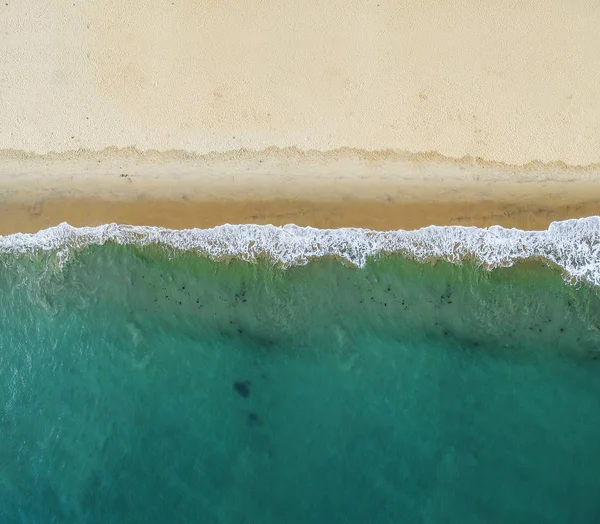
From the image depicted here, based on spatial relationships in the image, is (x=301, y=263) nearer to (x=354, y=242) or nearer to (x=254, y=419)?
(x=354, y=242)

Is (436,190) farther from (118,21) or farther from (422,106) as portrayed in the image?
(118,21)

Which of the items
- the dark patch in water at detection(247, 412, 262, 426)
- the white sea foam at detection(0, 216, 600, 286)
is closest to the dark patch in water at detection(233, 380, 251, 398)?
the dark patch in water at detection(247, 412, 262, 426)

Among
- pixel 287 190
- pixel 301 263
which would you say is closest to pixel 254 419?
pixel 301 263

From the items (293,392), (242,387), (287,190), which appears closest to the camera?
(293,392)

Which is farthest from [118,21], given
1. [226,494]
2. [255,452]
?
[226,494]

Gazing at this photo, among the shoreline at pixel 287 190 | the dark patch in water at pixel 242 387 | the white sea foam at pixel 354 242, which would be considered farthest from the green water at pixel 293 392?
the shoreline at pixel 287 190

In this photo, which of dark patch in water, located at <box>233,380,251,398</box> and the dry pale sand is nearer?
the dry pale sand

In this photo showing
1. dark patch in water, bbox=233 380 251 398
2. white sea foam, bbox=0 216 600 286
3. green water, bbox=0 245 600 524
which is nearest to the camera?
green water, bbox=0 245 600 524

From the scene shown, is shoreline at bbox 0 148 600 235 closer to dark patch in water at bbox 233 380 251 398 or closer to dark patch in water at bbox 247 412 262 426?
dark patch in water at bbox 233 380 251 398
